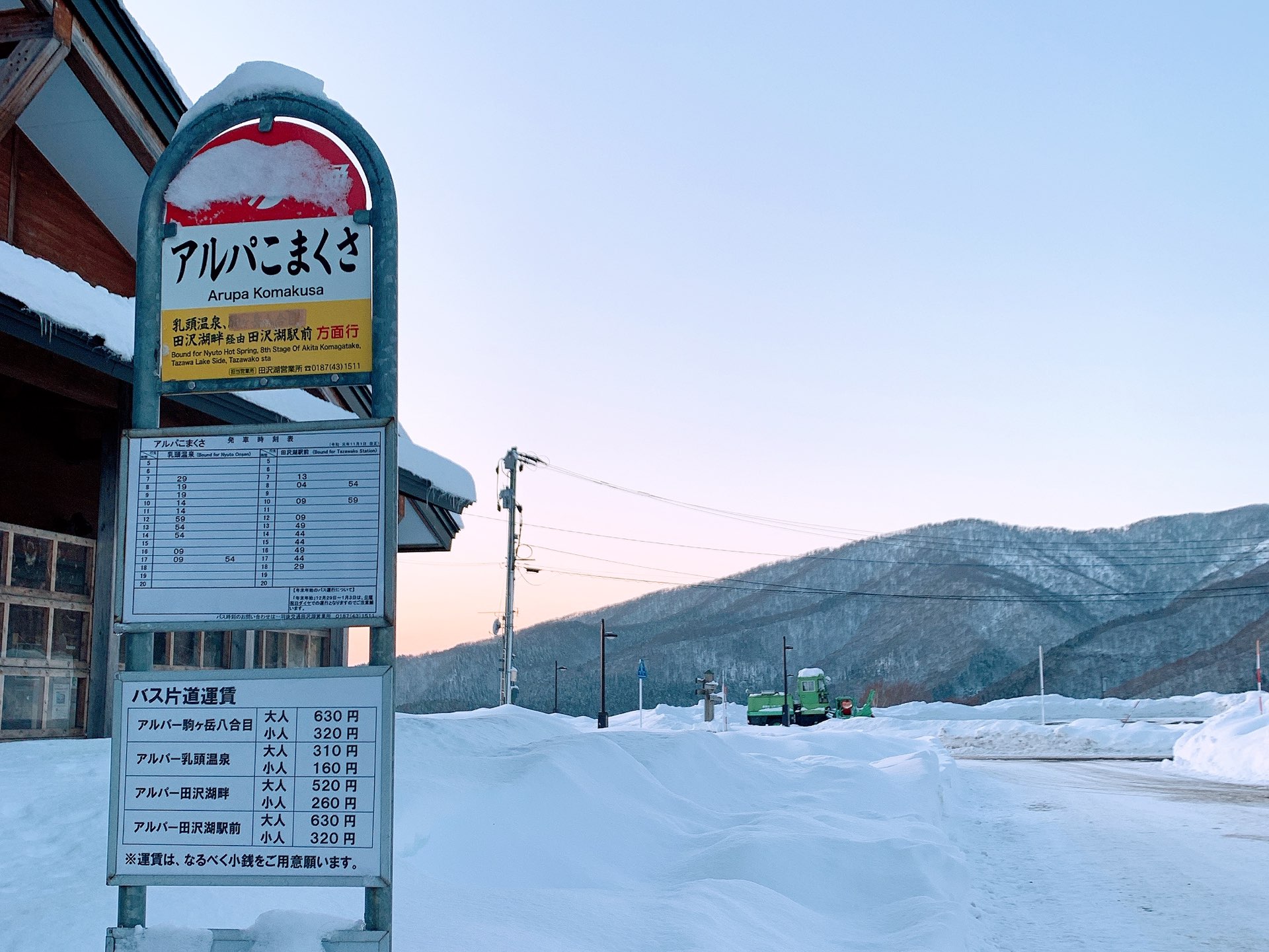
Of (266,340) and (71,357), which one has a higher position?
(71,357)

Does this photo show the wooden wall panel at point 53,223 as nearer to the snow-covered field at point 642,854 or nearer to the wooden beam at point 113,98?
the wooden beam at point 113,98

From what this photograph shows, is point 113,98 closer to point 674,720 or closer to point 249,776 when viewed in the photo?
point 249,776

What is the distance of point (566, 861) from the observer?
7699 millimetres

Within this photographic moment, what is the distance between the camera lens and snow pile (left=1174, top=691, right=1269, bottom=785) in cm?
2062

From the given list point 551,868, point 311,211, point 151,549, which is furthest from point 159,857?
point 551,868

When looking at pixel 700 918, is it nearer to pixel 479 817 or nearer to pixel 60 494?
pixel 479 817

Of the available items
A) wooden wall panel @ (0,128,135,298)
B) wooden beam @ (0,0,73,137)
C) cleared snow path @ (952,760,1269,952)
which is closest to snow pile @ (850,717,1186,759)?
cleared snow path @ (952,760,1269,952)

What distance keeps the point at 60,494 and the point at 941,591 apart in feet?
550

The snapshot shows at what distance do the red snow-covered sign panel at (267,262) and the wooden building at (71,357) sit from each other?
4.30m

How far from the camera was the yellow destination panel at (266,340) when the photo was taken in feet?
13.3

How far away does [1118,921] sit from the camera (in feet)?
23.9

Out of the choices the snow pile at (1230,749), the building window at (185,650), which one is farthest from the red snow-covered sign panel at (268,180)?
the snow pile at (1230,749)

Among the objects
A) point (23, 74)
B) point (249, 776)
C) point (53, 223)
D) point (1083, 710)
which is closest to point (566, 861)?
point (249, 776)

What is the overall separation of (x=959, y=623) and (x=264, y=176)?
15770 centimetres
